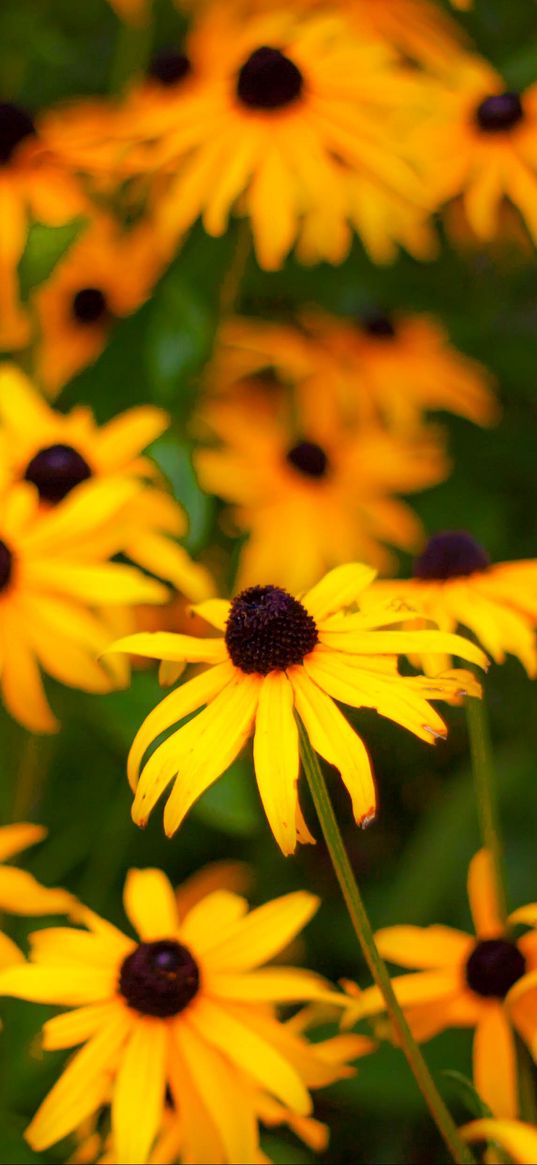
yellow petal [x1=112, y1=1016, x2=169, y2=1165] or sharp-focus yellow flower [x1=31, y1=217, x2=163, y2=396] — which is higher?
sharp-focus yellow flower [x1=31, y1=217, x2=163, y2=396]

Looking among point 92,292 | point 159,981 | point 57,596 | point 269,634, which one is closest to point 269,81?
point 92,292

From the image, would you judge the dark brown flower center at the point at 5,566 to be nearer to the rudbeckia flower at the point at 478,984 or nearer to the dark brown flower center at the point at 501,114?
the rudbeckia flower at the point at 478,984

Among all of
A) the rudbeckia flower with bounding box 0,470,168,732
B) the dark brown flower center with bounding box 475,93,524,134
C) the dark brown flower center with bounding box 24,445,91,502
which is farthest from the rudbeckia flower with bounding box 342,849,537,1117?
the dark brown flower center with bounding box 475,93,524,134

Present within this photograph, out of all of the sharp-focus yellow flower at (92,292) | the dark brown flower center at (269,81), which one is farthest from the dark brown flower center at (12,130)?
the dark brown flower center at (269,81)

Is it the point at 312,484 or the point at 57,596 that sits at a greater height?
the point at 57,596

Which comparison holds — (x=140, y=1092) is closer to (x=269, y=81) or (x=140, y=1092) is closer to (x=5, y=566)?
(x=5, y=566)

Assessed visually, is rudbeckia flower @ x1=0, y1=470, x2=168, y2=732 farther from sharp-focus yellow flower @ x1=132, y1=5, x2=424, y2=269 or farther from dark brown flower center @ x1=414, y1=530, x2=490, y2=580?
sharp-focus yellow flower @ x1=132, y1=5, x2=424, y2=269
